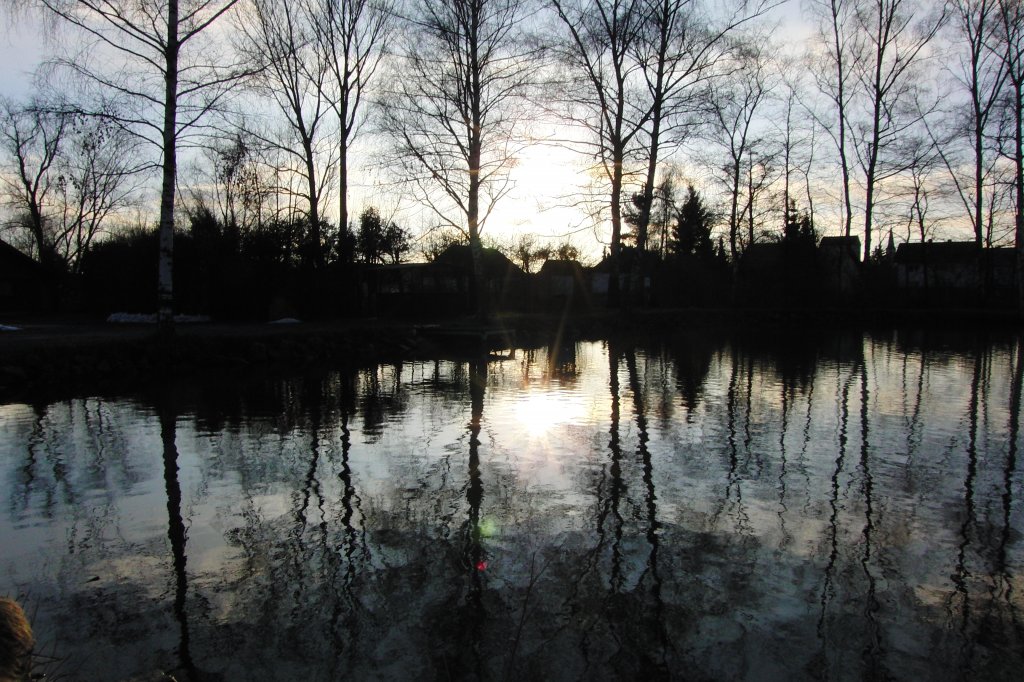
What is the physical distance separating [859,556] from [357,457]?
469cm

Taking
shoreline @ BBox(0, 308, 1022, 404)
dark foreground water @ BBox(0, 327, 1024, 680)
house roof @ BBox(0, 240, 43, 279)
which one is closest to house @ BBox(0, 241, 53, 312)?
house roof @ BBox(0, 240, 43, 279)

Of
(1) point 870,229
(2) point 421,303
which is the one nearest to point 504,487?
(2) point 421,303

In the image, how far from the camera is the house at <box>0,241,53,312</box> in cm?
3272

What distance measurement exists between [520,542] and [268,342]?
13.7 m

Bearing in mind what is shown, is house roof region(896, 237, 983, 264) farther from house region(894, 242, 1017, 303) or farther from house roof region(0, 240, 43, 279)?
house roof region(0, 240, 43, 279)

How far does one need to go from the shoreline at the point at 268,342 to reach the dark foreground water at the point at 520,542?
11.6 feet

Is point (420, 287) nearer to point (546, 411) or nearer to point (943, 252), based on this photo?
point (546, 411)

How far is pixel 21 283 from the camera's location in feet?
111

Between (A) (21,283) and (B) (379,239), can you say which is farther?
(B) (379,239)

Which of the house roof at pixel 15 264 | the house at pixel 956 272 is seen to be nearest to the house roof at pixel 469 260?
the house roof at pixel 15 264

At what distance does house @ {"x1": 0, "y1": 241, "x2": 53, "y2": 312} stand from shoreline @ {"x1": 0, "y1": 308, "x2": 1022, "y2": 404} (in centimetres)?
1480

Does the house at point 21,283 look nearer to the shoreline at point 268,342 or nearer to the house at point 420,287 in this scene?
the shoreline at point 268,342

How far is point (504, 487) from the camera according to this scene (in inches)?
243

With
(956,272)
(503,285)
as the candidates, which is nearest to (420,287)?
(503,285)
